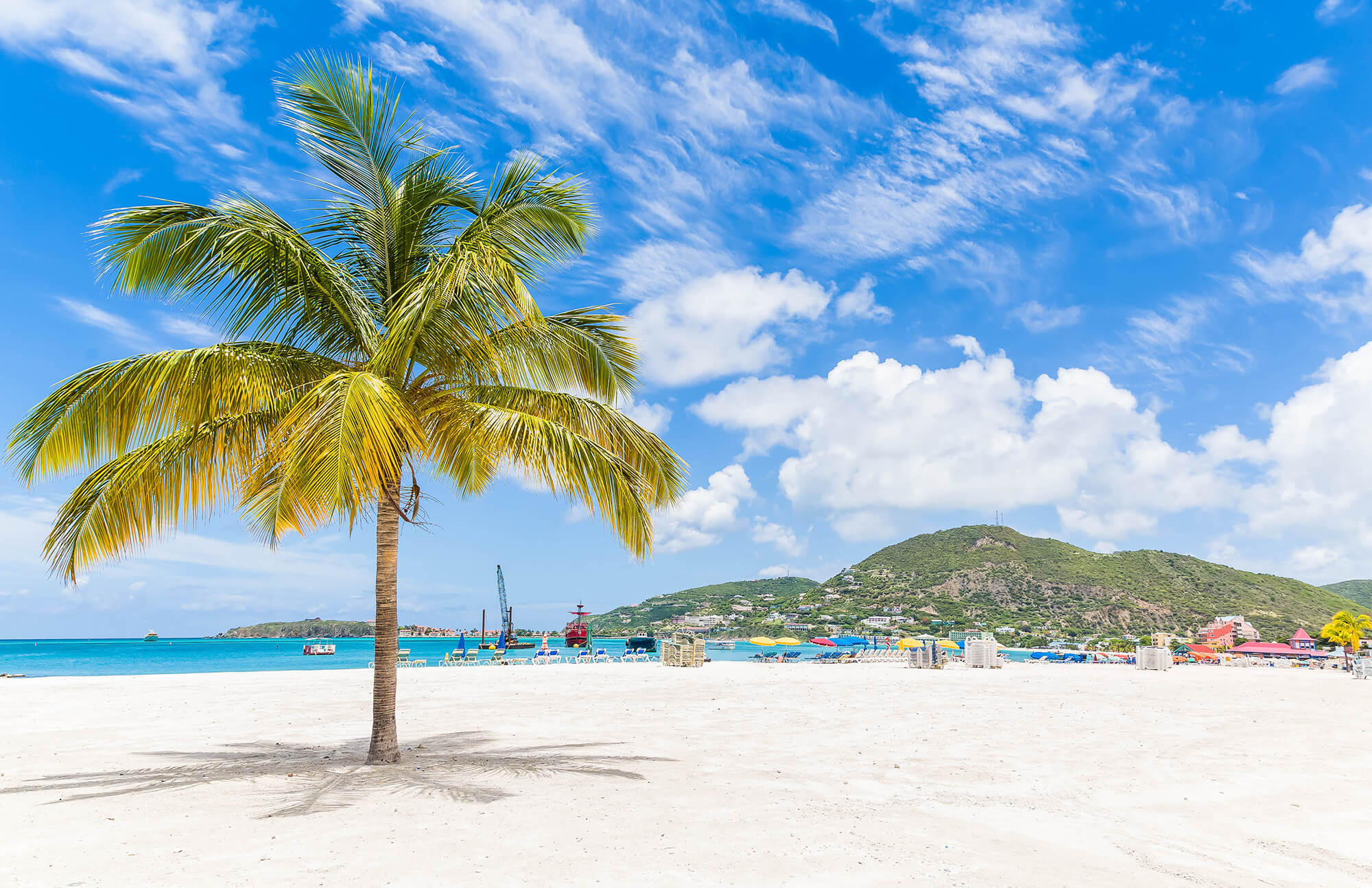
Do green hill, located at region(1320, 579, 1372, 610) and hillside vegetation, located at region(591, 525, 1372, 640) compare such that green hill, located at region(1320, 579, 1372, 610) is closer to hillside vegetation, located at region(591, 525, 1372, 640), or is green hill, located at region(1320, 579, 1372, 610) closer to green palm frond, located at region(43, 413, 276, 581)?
hillside vegetation, located at region(591, 525, 1372, 640)

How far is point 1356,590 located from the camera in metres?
136

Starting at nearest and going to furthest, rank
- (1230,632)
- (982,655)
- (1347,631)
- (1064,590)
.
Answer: (982,655)
(1347,631)
(1230,632)
(1064,590)

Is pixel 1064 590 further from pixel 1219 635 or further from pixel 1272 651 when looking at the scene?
pixel 1272 651

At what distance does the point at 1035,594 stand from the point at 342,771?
92.2 m

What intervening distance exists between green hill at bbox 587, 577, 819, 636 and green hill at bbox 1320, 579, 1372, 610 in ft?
289

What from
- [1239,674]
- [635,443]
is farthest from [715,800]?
[1239,674]

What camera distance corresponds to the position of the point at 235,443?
7836mm

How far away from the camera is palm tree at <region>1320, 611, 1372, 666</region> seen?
5019 centimetres

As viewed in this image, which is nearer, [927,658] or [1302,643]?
[927,658]

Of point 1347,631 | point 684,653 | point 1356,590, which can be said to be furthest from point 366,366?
point 1356,590

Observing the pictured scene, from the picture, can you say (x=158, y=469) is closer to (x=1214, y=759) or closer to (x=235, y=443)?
(x=235, y=443)

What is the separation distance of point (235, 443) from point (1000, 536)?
106 meters

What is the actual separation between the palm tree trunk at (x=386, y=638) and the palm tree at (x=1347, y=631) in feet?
198

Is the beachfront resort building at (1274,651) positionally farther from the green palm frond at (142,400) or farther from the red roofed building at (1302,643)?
the green palm frond at (142,400)
